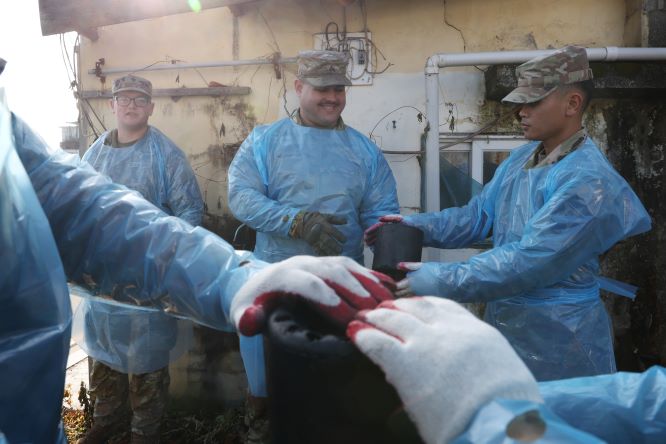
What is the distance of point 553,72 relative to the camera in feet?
7.80

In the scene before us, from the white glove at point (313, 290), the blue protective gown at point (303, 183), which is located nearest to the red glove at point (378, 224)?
the blue protective gown at point (303, 183)

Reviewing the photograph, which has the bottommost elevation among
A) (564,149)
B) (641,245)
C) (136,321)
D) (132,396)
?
(132,396)

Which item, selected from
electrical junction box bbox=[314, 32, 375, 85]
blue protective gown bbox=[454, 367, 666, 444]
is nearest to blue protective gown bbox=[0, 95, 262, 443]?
blue protective gown bbox=[454, 367, 666, 444]

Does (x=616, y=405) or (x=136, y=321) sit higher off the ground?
(x=616, y=405)

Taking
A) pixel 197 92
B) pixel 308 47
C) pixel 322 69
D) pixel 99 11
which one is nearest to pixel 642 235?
pixel 322 69

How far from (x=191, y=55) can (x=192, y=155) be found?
76 cm

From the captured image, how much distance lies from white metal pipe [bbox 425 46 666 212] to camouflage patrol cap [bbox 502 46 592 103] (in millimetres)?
921


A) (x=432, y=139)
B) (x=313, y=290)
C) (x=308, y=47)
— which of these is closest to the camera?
(x=313, y=290)

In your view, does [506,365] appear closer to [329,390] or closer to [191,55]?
[329,390]

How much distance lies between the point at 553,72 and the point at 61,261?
217cm

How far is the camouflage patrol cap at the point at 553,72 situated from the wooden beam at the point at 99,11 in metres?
2.07

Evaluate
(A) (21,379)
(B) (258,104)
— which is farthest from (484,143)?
(A) (21,379)

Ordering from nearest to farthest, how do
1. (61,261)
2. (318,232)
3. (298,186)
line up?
(61,261), (318,232), (298,186)

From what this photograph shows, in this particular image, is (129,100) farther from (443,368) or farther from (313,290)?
(443,368)
